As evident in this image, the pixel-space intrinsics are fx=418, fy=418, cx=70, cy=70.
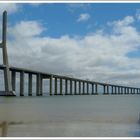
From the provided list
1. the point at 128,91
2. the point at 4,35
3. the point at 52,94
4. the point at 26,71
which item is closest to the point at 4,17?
the point at 4,35

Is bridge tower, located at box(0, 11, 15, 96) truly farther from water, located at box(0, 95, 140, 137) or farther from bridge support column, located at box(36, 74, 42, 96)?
water, located at box(0, 95, 140, 137)

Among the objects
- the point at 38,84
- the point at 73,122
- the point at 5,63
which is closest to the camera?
the point at 73,122

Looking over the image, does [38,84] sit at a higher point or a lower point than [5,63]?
lower

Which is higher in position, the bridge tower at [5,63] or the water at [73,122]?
the bridge tower at [5,63]

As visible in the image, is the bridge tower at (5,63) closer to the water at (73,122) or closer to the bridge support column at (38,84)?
the bridge support column at (38,84)

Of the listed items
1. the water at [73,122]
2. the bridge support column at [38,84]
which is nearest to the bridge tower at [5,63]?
the bridge support column at [38,84]

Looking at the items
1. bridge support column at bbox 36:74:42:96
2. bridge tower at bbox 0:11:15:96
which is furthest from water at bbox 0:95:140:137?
bridge support column at bbox 36:74:42:96

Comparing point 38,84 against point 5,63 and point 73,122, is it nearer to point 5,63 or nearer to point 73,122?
point 5,63

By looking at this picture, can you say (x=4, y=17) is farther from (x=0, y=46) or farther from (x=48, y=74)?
(x=48, y=74)

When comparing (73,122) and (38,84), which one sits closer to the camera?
(73,122)

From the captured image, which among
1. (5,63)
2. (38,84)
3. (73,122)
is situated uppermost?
(5,63)

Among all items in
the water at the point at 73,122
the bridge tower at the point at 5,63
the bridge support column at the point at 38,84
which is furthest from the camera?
the bridge support column at the point at 38,84

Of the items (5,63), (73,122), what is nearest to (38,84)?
(5,63)

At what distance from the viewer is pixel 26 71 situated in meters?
56.8
